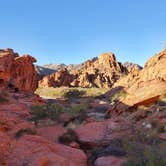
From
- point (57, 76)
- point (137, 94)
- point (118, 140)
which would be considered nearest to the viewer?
point (118, 140)

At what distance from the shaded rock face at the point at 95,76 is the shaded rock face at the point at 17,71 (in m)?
36.8

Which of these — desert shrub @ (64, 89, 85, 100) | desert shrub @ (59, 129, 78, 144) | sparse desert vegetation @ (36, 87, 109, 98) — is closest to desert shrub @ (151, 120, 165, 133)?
desert shrub @ (59, 129, 78, 144)

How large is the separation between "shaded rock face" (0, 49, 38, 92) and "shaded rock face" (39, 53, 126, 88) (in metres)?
36.8

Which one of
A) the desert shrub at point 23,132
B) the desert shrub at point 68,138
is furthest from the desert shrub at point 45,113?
the desert shrub at point 68,138

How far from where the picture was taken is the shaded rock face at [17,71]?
35831 millimetres

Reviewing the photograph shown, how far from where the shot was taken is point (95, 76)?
86.1 meters

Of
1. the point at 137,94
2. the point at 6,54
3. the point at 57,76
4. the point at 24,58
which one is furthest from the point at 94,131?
the point at 57,76

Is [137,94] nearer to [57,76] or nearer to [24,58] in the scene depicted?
[24,58]

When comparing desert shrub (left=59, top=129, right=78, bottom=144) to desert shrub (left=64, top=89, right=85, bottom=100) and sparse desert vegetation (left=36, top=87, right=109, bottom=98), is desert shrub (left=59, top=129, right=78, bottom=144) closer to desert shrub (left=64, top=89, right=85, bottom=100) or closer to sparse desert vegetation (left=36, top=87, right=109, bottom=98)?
desert shrub (left=64, top=89, right=85, bottom=100)

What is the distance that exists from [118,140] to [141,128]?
5.97 ft

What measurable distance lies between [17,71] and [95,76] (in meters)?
46.2

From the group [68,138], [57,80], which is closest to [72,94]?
[57,80]

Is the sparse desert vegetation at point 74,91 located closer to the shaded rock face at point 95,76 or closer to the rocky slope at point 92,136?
the shaded rock face at point 95,76

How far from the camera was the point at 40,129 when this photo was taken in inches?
572
